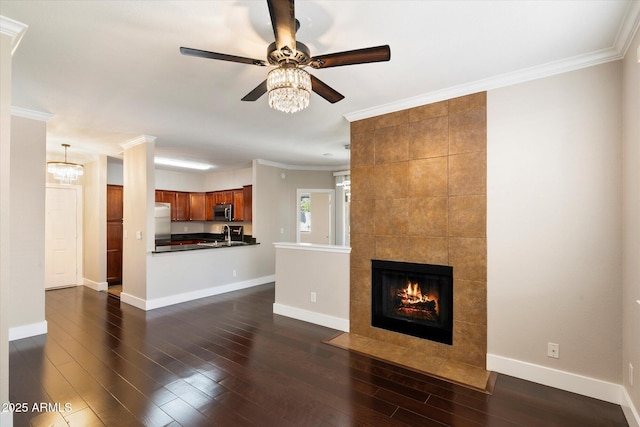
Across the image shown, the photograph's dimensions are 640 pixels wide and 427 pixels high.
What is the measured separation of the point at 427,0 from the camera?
1.77m

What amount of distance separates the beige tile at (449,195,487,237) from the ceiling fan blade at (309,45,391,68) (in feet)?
5.71

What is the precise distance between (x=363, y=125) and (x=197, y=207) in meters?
6.04

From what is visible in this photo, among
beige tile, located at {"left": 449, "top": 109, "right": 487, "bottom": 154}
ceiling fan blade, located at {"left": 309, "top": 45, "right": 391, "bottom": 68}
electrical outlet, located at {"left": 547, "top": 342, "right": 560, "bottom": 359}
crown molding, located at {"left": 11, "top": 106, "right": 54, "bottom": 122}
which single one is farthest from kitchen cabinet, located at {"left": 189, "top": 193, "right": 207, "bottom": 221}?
electrical outlet, located at {"left": 547, "top": 342, "right": 560, "bottom": 359}

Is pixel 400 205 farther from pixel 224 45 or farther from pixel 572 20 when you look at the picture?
pixel 224 45

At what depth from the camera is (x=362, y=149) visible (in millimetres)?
3676

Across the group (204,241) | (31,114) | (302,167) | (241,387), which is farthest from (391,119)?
(204,241)

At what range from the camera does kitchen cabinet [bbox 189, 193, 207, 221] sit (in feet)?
26.7

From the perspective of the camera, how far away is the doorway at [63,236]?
604 cm

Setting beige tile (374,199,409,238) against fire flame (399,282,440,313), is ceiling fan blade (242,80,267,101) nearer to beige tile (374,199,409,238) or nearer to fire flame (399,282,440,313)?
beige tile (374,199,409,238)

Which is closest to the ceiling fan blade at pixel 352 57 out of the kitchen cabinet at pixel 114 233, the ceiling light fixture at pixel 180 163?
the ceiling light fixture at pixel 180 163

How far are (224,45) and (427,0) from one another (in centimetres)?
141

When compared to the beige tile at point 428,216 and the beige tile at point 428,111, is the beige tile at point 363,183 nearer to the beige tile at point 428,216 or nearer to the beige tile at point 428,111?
the beige tile at point 428,216

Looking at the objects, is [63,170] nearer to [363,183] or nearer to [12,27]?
[12,27]

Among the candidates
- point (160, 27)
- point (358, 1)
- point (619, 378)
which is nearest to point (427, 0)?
point (358, 1)
